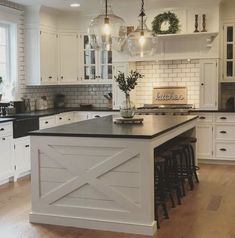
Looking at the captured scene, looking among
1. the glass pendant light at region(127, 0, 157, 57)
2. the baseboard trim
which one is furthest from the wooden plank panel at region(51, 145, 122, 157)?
the glass pendant light at region(127, 0, 157, 57)

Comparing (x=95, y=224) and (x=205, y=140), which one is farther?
(x=205, y=140)

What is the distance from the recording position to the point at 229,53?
750 centimetres

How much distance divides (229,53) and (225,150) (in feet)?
5.54

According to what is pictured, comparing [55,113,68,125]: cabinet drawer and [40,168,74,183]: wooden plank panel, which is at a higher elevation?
[55,113,68,125]: cabinet drawer

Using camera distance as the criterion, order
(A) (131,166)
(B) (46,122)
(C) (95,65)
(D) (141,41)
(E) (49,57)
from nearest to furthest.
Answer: (A) (131,166), (D) (141,41), (B) (46,122), (E) (49,57), (C) (95,65)

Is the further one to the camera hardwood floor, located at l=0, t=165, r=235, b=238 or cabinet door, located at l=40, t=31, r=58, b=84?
cabinet door, located at l=40, t=31, r=58, b=84

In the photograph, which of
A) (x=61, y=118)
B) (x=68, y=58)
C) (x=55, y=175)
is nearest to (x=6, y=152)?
(x=61, y=118)

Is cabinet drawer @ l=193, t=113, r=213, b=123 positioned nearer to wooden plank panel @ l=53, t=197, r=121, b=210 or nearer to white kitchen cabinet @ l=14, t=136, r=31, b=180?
white kitchen cabinet @ l=14, t=136, r=31, b=180

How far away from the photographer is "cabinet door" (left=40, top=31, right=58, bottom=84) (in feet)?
25.1

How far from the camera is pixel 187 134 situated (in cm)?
644

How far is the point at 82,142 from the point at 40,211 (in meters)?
0.86

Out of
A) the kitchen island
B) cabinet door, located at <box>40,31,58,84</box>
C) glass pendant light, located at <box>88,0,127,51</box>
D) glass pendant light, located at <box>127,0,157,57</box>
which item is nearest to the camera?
the kitchen island

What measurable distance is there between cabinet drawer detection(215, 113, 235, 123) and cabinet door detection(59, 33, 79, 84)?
2764 millimetres

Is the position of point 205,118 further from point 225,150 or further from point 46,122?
point 46,122
